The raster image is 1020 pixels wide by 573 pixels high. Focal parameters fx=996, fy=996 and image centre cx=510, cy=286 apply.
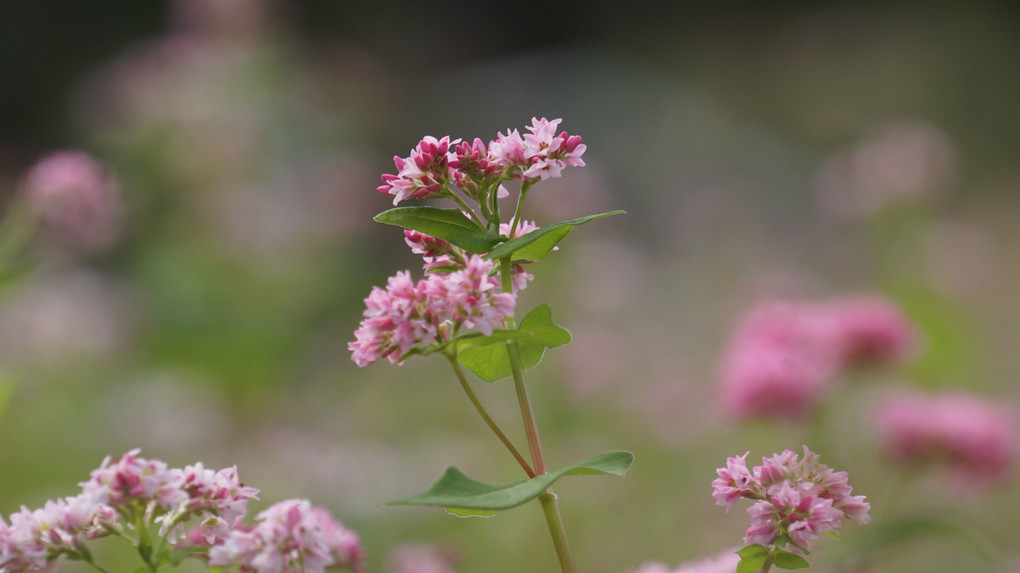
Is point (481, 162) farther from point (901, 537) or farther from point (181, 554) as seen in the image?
point (901, 537)

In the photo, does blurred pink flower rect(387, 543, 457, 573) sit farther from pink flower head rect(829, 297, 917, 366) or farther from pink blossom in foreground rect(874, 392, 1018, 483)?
pink flower head rect(829, 297, 917, 366)

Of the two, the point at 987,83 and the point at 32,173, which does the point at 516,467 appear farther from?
the point at 987,83

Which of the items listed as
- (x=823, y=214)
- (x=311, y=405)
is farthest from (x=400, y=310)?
(x=823, y=214)

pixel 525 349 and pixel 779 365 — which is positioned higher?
pixel 779 365

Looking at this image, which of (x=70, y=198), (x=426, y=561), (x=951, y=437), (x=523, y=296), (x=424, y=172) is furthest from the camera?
(x=523, y=296)

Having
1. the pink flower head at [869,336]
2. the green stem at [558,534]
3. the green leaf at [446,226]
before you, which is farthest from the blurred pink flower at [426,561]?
the pink flower head at [869,336]

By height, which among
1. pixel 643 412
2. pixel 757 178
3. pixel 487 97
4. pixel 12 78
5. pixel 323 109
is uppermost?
pixel 12 78

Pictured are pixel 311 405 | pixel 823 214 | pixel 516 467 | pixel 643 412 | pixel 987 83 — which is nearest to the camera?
pixel 516 467

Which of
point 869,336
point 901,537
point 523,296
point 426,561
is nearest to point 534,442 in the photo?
point 426,561
